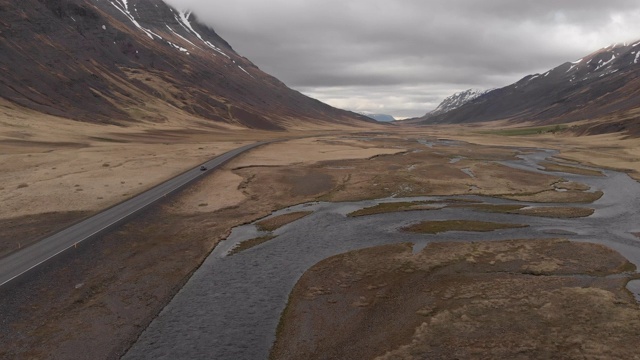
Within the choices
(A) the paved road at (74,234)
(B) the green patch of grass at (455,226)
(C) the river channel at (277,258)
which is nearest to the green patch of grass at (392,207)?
(C) the river channel at (277,258)

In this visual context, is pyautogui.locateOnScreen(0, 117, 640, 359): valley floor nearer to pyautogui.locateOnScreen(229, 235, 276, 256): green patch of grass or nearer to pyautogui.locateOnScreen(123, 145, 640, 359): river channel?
pyautogui.locateOnScreen(123, 145, 640, 359): river channel

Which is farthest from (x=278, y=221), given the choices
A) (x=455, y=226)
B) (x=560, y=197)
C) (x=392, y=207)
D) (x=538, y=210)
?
(x=560, y=197)

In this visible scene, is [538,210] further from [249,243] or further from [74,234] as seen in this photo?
[74,234]

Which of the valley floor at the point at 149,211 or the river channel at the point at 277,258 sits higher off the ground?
the valley floor at the point at 149,211

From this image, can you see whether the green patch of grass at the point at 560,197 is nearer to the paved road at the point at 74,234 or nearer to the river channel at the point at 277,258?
the river channel at the point at 277,258

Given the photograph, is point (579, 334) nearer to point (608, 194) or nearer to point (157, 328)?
point (157, 328)

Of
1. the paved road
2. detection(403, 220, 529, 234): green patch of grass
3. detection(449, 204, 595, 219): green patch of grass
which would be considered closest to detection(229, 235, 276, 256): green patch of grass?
the paved road

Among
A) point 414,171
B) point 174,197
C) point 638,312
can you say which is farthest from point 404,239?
point 414,171
